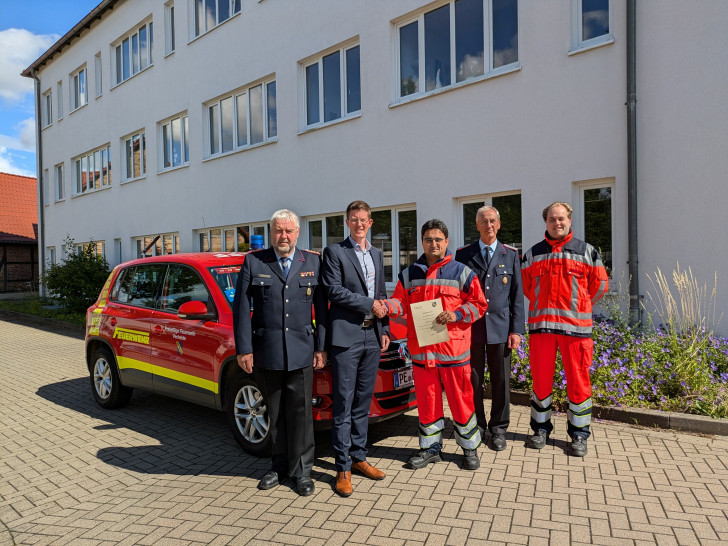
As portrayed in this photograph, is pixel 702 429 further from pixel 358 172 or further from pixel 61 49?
pixel 61 49

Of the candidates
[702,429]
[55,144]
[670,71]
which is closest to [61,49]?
[55,144]

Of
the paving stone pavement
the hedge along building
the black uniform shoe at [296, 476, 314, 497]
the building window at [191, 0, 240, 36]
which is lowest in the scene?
the paving stone pavement

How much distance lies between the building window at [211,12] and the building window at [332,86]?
137 inches

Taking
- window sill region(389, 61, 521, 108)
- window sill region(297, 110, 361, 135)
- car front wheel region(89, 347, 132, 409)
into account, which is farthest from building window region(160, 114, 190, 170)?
car front wheel region(89, 347, 132, 409)

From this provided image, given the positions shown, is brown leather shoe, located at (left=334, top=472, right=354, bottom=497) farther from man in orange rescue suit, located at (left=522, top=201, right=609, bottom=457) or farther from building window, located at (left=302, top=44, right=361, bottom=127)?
building window, located at (left=302, top=44, right=361, bottom=127)

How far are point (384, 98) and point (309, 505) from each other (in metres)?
7.92

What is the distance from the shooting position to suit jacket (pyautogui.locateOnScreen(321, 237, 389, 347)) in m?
3.93

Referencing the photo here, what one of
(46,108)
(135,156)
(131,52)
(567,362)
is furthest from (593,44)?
(46,108)

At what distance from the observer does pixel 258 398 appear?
180 inches

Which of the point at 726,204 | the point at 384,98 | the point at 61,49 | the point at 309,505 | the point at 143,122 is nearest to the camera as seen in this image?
the point at 309,505

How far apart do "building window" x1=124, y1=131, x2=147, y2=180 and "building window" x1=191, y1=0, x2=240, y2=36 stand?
4398 millimetres

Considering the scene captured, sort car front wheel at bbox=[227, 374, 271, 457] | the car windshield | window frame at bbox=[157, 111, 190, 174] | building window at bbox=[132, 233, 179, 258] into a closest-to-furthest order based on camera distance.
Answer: car front wheel at bbox=[227, 374, 271, 457] < the car windshield < window frame at bbox=[157, 111, 190, 174] < building window at bbox=[132, 233, 179, 258]

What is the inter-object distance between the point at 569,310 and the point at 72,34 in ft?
75.5

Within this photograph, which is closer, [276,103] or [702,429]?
[702,429]
